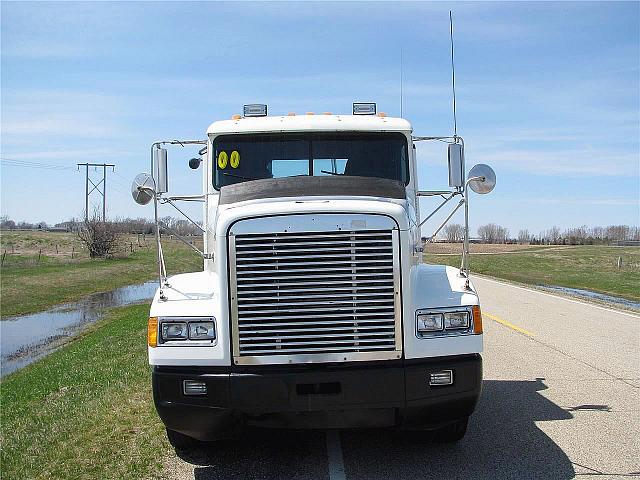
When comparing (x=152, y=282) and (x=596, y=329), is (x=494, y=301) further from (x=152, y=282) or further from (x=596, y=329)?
(x=152, y=282)

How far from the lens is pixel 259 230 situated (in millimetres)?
4949

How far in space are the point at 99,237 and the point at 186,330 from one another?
52.1 m

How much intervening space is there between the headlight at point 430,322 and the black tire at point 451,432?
105 centimetres

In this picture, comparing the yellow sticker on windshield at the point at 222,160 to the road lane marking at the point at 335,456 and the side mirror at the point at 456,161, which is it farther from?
the road lane marking at the point at 335,456

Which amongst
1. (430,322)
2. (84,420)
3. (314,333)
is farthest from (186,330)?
(84,420)

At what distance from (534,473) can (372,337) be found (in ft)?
5.52

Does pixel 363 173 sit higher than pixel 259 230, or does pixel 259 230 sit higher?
pixel 363 173

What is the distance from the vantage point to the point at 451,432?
5793 mm

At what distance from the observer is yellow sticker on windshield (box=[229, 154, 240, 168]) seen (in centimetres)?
669

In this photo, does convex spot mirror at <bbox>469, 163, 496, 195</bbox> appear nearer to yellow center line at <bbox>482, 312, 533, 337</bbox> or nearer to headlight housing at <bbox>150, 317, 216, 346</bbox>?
headlight housing at <bbox>150, 317, 216, 346</bbox>

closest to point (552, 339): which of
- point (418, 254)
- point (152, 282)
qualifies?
point (418, 254)

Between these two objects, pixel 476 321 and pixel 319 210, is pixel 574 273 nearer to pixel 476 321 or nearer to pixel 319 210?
pixel 476 321

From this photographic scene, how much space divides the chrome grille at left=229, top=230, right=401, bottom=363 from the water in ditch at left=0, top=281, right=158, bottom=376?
11.6m

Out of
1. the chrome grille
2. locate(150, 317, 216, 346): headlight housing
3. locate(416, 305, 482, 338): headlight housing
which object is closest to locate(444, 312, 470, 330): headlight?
locate(416, 305, 482, 338): headlight housing
